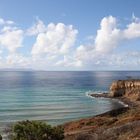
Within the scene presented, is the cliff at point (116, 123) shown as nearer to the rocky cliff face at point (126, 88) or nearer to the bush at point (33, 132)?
the rocky cliff face at point (126, 88)

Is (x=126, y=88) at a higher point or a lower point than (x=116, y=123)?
higher

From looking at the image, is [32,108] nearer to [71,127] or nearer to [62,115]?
[62,115]

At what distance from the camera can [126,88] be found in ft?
505

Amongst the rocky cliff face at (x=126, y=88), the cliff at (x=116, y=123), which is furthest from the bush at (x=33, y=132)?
the rocky cliff face at (x=126, y=88)

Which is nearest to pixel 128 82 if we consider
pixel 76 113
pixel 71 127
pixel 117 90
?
pixel 117 90

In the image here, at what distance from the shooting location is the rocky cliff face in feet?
484

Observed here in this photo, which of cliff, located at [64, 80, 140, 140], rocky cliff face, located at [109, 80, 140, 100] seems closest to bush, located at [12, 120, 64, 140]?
cliff, located at [64, 80, 140, 140]

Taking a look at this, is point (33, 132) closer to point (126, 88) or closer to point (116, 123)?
point (116, 123)

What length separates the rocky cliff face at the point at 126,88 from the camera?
14750cm

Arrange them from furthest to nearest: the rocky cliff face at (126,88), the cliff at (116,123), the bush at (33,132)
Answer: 1. the rocky cliff face at (126,88)
2. the cliff at (116,123)
3. the bush at (33,132)

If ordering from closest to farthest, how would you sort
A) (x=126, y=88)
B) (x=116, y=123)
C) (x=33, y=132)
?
(x=33, y=132) < (x=116, y=123) < (x=126, y=88)

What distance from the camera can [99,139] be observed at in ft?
149

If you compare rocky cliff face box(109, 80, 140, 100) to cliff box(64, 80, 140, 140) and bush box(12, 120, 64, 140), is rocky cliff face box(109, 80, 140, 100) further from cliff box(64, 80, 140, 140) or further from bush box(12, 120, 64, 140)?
bush box(12, 120, 64, 140)

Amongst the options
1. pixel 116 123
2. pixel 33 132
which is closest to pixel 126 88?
pixel 116 123
